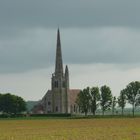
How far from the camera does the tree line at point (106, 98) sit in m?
192

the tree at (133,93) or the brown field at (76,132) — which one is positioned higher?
the tree at (133,93)

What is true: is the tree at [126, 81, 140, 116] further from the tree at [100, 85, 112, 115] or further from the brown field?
the brown field

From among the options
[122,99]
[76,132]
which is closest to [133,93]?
[122,99]

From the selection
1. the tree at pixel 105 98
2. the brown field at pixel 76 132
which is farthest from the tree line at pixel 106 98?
the brown field at pixel 76 132

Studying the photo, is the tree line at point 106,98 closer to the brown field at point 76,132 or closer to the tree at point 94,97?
the tree at point 94,97

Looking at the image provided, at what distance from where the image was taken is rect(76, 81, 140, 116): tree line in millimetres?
192288

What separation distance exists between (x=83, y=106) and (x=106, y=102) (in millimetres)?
8526

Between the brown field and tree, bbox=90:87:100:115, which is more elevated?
tree, bbox=90:87:100:115

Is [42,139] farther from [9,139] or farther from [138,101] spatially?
[138,101]

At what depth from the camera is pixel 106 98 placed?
195500 millimetres

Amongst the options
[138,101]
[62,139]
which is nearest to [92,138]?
[62,139]

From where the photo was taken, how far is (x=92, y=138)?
43688 millimetres

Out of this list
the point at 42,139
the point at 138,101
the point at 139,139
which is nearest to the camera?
the point at 139,139

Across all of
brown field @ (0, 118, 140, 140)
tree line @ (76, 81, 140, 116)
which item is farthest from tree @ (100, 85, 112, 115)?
brown field @ (0, 118, 140, 140)
